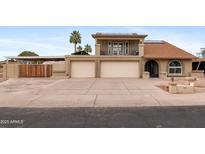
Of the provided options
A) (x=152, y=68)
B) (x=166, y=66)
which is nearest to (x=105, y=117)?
(x=166, y=66)

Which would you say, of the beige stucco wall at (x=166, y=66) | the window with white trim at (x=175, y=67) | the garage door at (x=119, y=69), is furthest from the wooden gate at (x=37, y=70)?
the window with white trim at (x=175, y=67)

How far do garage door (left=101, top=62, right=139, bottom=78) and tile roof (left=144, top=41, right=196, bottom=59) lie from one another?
2121 millimetres

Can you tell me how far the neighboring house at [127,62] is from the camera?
100 feet

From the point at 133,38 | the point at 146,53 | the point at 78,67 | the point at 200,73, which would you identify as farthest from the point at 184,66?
the point at 78,67

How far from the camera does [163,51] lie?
3284cm

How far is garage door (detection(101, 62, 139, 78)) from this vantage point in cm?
3070

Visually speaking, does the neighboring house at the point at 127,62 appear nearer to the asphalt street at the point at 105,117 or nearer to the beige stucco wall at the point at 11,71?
the beige stucco wall at the point at 11,71

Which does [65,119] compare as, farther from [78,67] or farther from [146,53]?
[146,53]

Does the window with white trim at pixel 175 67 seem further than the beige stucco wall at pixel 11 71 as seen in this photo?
Yes

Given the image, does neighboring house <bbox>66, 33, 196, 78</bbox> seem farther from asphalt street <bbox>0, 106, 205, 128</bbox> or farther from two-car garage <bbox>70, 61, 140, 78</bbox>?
asphalt street <bbox>0, 106, 205, 128</bbox>

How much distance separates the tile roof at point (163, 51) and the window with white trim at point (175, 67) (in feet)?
2.94

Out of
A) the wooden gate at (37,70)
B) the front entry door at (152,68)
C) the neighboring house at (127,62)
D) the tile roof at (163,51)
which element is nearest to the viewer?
the neighboring house at (127,62)

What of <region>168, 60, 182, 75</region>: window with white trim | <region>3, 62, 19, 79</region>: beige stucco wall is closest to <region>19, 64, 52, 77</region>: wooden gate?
<region>3, 62, 19, 79</region>: beige stucco wall

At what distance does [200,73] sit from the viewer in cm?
3112
